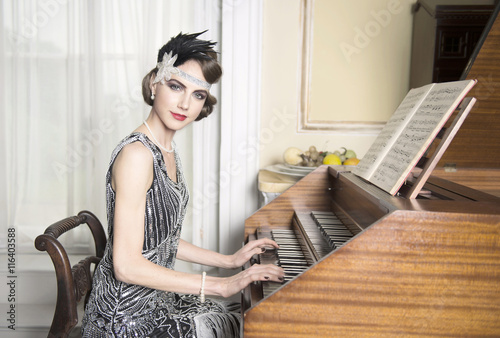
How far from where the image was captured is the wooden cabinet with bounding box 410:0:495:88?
250 cm

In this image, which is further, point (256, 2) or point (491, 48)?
point (256, 2)

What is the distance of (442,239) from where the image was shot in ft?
3.40

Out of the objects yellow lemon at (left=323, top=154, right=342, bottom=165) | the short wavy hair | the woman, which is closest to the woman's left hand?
the woman

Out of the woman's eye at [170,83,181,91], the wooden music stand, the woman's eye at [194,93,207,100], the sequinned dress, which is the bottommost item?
the sequinned dress

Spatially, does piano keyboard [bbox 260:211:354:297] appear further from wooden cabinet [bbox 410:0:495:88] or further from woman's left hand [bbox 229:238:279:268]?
wooden cabinet [bbox 410:0:495:88]

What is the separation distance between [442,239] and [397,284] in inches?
6.1

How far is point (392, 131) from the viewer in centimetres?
154

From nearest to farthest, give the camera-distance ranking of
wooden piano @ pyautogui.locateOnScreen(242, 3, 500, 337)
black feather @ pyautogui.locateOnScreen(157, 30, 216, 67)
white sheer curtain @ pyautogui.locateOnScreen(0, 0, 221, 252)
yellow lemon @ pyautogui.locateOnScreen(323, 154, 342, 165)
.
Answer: wooden piano @ pyautogui.locateOnScreen(242, 3, 500, 337) < black feather @ pyautogui.locateOnScreen(157, 30, 216, 67) < yellow lemon @ pyautogui.locateOnScreen(323, 154, 342, 165) < white sheer curtain @ pyautogui.locateOnScreen(0, 0, 221, 252)

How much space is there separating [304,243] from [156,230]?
1.84ft

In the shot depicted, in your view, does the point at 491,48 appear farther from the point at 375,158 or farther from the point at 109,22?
the point at 109,22

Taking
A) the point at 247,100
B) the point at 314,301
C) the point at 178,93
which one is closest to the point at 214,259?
the point at 178,93

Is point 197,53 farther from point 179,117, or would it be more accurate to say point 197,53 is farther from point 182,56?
point 179,117

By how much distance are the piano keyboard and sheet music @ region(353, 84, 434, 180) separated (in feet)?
0.79

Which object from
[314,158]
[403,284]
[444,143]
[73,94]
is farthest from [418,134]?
[73,94]
